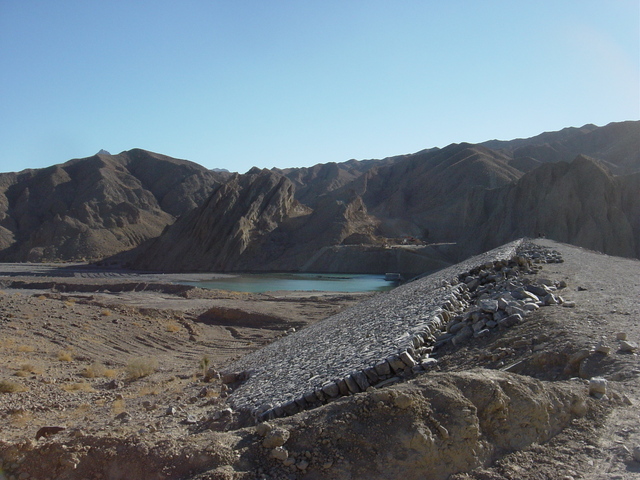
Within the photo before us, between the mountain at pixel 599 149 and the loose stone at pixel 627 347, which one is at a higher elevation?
the mountain at pixel 599 149

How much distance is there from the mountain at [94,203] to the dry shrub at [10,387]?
277 ft

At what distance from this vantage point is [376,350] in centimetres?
837

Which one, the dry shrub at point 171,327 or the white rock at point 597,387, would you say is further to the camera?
the dry shrub at point 171,327

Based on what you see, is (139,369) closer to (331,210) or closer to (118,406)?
(118,406)

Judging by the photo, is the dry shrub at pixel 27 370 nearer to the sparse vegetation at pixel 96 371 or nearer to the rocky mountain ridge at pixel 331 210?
the sparse vegetation at pixel 96 371

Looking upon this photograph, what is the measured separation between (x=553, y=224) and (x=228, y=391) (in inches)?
2111

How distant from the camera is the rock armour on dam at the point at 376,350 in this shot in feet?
23.7

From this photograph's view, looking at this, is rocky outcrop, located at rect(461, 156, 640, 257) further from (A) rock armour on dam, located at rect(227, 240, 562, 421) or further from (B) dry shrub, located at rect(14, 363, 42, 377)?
(B) dry shrub, located at rect(14, 363, 42, 377)

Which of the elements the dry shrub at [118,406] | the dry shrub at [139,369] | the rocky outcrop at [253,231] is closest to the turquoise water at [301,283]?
the rocky outcrop at [253,231]

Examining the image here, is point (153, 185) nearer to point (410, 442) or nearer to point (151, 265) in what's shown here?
point (151, 265)

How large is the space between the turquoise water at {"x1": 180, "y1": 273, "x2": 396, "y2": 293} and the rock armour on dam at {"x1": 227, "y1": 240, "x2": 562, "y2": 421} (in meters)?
33.4

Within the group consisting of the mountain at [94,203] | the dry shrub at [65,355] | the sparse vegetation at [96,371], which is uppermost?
the mountain at [94,203]

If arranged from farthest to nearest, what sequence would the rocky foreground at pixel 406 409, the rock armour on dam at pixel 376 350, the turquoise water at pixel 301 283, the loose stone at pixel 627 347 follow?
the turquoise water at pixel 301 283, the rock armour on dam at pixel 376 350, the loose stone at pixel 627 347, the rocky foreground at pixel 406 409

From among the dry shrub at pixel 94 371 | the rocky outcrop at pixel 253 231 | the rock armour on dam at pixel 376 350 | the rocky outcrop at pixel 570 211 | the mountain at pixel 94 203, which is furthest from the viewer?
the mountain at pixel 94 203
